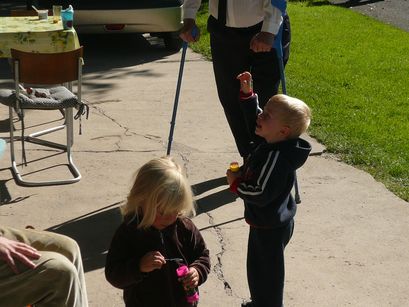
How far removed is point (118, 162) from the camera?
6.50 metres

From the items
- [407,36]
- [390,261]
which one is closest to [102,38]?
[407,36]

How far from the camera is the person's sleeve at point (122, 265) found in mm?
3240

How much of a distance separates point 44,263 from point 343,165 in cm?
375

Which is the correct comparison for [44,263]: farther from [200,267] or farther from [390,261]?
[390,261]

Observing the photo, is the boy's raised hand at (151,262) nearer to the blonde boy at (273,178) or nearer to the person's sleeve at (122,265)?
the person's sleeve at (122,265)

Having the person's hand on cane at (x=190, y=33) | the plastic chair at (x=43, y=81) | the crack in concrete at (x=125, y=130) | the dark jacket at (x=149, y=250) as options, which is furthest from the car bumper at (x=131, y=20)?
the dark jacket at (x=149, y=250)

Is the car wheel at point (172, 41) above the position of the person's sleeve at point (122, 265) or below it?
below

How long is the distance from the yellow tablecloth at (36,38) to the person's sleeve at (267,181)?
12.2 ft

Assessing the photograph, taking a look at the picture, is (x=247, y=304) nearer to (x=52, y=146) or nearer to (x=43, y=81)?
(x=43, y=81)

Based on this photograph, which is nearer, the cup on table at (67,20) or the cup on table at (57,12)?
the cup on table at (67,20)

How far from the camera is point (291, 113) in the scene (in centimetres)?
374

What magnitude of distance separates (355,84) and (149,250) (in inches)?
247

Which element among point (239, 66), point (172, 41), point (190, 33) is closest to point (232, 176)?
point (239, 66)

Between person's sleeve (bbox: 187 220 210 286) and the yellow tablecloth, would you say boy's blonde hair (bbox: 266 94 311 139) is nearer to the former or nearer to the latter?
person's sleeve (bbox: 187 220 210 286)
